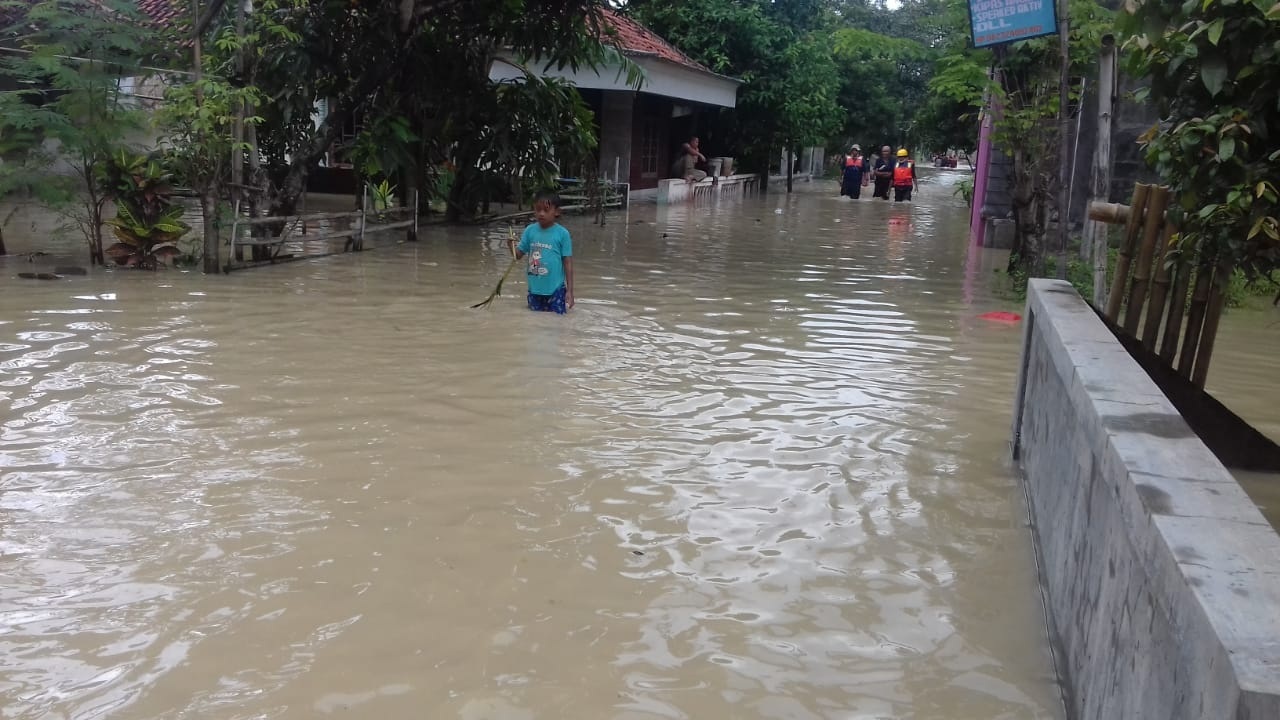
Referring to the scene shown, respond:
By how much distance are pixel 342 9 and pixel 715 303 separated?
6172mm

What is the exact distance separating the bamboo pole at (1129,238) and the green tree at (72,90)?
865 cm

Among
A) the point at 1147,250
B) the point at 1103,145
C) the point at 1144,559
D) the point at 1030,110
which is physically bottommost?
the point at 1144,559

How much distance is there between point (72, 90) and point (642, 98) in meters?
16.9

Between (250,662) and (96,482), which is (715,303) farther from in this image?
(250,662)

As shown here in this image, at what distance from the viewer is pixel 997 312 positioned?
9961 mm

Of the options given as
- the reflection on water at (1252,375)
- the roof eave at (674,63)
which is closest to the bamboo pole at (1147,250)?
the reflection on water at (1252,375)

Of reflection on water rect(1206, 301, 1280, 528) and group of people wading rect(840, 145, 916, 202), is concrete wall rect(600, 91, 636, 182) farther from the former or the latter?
reflection on water rect(1206, 301, 1280, 528)

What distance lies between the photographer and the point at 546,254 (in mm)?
8758

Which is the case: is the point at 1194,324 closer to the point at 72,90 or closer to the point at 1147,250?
the point at 1147,250

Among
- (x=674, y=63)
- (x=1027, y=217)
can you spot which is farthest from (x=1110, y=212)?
(x=674, y=63)

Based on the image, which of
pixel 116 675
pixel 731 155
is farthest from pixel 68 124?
pixel 731 155

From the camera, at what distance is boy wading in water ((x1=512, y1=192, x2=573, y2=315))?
28.1ft

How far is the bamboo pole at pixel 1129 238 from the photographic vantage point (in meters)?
5.19

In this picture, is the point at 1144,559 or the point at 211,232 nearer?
the point at 1144,559
